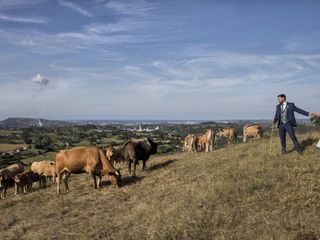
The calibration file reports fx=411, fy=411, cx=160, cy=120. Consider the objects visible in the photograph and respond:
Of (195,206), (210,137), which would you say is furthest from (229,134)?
(195,206)

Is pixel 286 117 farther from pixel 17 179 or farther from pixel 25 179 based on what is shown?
pixel 25 179

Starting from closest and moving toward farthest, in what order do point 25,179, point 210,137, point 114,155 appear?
1. point 25,179
2. point 210,137
3. point 114,155

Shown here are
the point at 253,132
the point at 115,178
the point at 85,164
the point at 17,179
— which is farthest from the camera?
the point at 253,132

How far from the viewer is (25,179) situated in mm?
23281

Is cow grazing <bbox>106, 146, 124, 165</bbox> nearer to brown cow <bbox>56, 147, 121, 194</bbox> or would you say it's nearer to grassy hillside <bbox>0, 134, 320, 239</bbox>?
brown cow <bbox>56, 147, 121, 194</bbox>

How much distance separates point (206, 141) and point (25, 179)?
38.8 feet

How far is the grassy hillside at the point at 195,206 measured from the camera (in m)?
9.68

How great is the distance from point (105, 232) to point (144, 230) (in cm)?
119

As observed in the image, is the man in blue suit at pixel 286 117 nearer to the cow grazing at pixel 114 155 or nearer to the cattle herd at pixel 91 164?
the cattle herd at pixel 91 164

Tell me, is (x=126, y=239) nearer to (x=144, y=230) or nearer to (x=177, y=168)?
(x=144, y=230)

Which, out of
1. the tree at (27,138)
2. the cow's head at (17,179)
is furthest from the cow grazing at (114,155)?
the tree at (27,138)

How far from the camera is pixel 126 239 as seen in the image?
9.76 metres

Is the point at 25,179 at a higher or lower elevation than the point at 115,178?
lower

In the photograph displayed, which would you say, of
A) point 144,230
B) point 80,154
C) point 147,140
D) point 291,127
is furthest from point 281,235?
point 147,140
